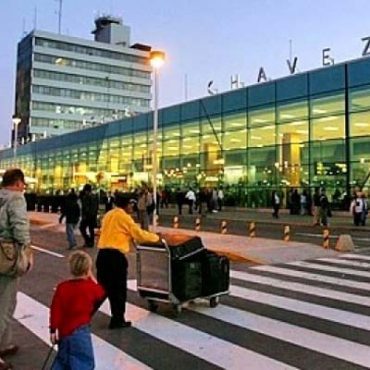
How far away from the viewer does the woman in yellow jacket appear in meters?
7.75

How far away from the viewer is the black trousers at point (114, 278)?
775 cm

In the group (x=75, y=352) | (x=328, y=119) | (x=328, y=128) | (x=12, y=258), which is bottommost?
(x=75, y=352)

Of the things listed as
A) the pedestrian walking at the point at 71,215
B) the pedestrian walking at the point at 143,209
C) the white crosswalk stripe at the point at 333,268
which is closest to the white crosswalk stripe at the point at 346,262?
the white crosswalk stripe at the point at 333,268

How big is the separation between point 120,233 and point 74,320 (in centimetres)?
287

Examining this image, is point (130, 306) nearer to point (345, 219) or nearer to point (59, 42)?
point (345, 219)

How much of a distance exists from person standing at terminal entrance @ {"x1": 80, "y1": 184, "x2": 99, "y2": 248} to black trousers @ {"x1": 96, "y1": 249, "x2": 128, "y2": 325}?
34.8 ft

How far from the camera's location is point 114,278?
25.4ft

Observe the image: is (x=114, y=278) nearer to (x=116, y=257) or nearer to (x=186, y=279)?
(x=116, y=257)

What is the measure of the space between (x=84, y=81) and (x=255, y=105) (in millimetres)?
99565

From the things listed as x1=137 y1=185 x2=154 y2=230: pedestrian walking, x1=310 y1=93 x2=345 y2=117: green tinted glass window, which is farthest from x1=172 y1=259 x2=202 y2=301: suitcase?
x1=310 y1=93 x2=345 y2=117: green tinted glass window

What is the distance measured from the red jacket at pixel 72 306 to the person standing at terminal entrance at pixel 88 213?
13207 mm

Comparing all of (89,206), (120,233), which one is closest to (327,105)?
(89,206)

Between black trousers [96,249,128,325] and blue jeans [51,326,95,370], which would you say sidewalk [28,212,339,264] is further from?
blue jeans [51,326,95,370]

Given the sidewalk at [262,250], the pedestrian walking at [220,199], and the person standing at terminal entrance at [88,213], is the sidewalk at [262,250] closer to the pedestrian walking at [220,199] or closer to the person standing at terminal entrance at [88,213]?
the person standing at terminal entrance at [88,213]
